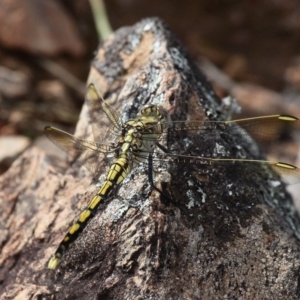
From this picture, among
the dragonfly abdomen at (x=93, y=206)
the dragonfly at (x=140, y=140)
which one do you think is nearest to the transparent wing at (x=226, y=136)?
the dragonfly at (x=140, y=140)

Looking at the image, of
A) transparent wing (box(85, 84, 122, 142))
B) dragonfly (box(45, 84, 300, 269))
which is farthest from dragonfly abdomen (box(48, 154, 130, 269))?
transparent wing (box(85, 84, 122, 142))

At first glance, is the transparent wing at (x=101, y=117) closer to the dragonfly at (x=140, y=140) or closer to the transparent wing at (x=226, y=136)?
the dragonfly at (x=140, y=140)

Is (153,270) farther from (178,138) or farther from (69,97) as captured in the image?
(69,97)

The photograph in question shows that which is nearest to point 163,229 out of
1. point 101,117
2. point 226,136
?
point 226,136

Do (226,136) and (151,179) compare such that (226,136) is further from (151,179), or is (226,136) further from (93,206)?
(93,206)

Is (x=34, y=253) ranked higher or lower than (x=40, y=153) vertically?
lower

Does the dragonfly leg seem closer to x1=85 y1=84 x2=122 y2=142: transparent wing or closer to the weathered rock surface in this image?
the weathered rock surface

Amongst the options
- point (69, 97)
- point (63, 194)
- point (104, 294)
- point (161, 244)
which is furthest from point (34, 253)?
point (69, 97)
